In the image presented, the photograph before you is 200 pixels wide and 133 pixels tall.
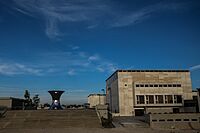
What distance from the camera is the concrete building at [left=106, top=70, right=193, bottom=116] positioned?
53.0 m

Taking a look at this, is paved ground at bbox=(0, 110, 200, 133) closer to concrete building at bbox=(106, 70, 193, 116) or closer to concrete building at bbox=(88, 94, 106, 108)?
concrete building at bbox=(106, 70, 193, 116)

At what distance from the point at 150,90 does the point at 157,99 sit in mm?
2576

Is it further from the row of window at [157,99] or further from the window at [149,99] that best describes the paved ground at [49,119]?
the window at [149,99]

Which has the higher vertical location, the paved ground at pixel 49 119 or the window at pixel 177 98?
the window at pixel 177 98

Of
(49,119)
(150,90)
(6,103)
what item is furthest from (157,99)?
(6,103)

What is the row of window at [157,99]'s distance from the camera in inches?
2094

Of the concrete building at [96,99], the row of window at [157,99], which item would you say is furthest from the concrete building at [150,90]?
the concrete building at [96,99]

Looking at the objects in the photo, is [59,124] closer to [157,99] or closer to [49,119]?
[49,119]

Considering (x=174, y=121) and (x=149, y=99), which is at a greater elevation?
(x=149, y=99)

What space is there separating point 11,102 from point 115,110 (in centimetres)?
2691

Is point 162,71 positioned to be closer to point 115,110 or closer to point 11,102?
point 115,110

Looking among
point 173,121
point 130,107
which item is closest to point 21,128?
point 173,121

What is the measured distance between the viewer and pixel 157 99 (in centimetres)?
5344

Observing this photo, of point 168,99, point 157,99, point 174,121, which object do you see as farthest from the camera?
point 168,99
